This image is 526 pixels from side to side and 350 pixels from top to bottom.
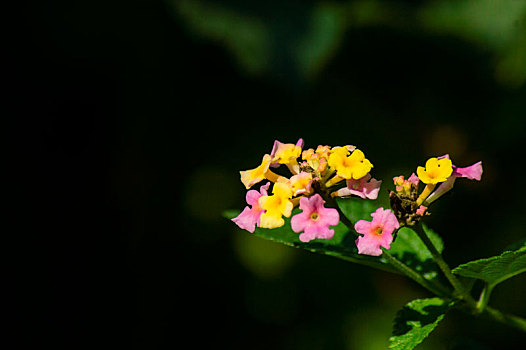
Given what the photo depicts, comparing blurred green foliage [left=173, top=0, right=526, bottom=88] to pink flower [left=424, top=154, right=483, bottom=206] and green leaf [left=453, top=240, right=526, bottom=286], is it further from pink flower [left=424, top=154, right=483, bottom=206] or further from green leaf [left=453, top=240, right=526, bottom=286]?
green leaf [left=453, top=240, right=526, bottom=286]

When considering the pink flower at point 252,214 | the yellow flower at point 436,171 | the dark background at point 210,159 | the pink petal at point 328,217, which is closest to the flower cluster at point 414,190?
the yellow flower at point 436,171

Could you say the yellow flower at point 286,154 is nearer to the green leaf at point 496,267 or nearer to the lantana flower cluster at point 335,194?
the lantana flower cluster at point 335,194

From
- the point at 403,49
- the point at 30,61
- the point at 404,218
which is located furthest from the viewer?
the point at 403,49

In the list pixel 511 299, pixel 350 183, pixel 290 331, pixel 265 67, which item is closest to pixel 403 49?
pixel 265 67

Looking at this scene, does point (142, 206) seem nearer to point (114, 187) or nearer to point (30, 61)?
point (114, 187)

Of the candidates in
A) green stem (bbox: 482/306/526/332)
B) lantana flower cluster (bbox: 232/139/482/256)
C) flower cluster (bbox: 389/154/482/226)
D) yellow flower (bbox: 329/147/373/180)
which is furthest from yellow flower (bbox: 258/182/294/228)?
green stem (bbox: 482/306/526/332)
